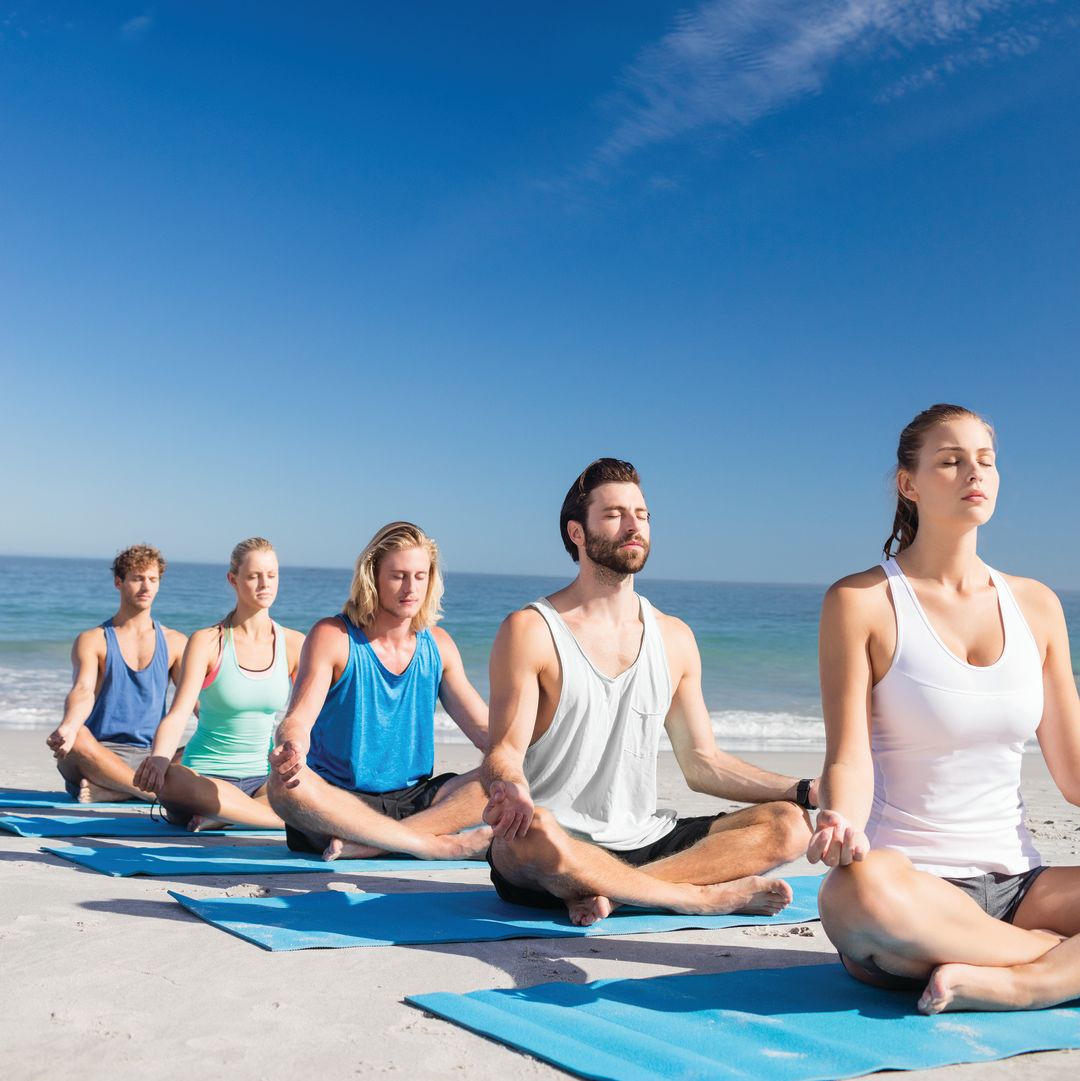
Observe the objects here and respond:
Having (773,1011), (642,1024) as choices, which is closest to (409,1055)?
(642,1024)

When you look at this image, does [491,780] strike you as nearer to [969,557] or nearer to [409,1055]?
[409,1055]

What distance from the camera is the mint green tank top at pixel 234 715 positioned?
7062mm

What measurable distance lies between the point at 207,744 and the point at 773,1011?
15.1 feet

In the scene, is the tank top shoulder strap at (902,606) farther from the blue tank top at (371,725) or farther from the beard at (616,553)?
the blue tank top at (371,725)

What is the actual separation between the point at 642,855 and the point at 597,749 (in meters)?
0.46

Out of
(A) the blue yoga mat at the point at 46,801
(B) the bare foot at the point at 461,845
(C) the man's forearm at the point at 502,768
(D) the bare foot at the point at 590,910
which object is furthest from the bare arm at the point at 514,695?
(A) the blue yoga mat at the point at 46,801

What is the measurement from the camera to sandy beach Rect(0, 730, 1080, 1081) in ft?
9.47

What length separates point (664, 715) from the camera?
471 centimetres

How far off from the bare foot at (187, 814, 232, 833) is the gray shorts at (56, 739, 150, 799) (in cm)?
128

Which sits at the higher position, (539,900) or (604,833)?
(604,833)

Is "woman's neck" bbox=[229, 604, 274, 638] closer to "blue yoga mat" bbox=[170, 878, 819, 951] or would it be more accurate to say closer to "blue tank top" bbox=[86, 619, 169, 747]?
"blue tank top" bbox=[86, 619, 169, 747]

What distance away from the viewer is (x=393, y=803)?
235 inches

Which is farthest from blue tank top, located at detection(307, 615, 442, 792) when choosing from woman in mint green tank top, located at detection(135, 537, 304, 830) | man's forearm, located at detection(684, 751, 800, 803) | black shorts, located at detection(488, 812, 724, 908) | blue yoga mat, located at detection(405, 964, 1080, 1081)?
blue yoga mat, located at detection(405, 964, 1080, 1081)

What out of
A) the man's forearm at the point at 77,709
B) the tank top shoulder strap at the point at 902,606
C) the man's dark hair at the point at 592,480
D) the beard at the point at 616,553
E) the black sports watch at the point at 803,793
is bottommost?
the man's forearm at the point at 77,709
